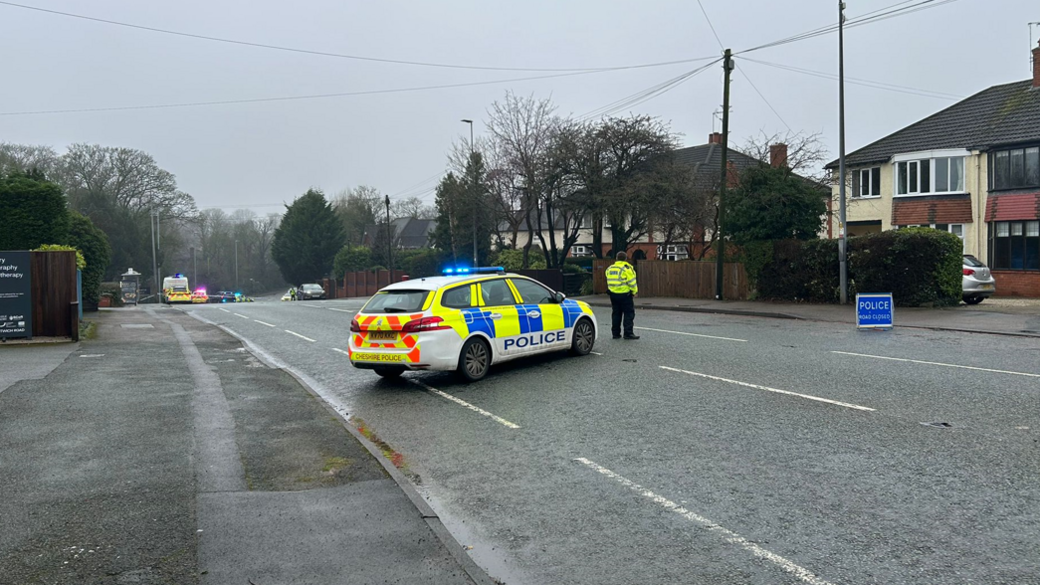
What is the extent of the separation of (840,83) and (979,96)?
46.3 feet

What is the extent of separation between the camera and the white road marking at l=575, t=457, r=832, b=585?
4262mm

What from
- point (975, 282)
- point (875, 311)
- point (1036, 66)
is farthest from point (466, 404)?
point (1036, 66)

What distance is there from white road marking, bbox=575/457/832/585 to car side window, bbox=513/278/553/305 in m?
5.70

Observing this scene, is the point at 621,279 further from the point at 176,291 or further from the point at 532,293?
the point at 176,291

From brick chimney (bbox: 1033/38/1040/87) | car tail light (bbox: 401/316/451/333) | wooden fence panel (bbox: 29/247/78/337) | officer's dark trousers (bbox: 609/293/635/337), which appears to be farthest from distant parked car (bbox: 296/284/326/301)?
car tail light (bbox: 401/316/451/333)

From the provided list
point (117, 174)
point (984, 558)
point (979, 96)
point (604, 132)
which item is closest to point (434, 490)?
point (984, 558)

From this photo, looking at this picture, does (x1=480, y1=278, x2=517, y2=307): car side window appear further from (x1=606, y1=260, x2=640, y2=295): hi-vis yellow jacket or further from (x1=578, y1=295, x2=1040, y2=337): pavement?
(x1=578, y1=295, x2=1040, y2=337): pavement

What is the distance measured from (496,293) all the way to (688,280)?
20.0 metres

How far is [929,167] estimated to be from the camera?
3231cm

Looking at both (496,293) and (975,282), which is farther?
(975,282)

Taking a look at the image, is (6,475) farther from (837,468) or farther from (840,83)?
(840,83)

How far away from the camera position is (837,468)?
6160 millimetres

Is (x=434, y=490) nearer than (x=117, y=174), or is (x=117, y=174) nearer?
(x=434, y=490)

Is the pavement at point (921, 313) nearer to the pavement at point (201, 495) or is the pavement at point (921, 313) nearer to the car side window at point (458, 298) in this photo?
the car side window at point (458, 298)
